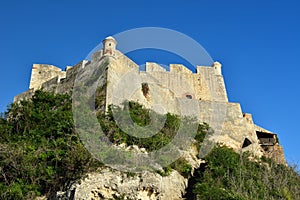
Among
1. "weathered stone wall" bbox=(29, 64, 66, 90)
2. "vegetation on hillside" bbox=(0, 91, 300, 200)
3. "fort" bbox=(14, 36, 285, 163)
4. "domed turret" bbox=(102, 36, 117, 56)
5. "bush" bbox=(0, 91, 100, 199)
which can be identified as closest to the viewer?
"bush" bbox=(0, 91, 100, 199)

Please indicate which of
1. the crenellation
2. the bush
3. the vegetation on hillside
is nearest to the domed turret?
→ the vegetation on hillside

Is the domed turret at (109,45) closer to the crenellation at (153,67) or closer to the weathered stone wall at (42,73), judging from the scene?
the crenellation at (153,67)

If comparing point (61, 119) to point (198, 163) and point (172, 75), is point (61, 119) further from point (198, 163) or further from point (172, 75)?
point (172, 75)

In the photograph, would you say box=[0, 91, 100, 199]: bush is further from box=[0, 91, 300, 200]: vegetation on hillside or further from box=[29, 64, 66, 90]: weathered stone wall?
box=[29, 64, 66, 90]: weathered stone wall

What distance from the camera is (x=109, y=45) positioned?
914 inches

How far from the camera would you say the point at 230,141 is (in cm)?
2570

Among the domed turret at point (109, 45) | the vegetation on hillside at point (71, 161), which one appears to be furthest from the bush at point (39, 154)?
the domed turret at point (109, 45)

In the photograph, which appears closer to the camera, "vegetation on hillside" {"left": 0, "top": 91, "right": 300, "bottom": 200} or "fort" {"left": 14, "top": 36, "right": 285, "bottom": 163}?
"vegetation on hillside" {"left": 0, "top": 91, "right": 300, "bottom": 200}

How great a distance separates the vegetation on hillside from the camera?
1538cm

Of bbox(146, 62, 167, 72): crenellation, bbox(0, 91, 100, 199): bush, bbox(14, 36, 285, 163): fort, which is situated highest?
bbox(146, 62, 167, 72): crenellation

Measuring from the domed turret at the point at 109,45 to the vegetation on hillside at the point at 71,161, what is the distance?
3.52 meters

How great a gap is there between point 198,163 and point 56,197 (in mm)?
7147

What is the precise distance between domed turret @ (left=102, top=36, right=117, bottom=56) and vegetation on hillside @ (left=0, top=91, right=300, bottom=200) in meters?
3.52

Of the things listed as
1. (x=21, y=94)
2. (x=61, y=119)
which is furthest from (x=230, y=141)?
(x=21, y=94)
